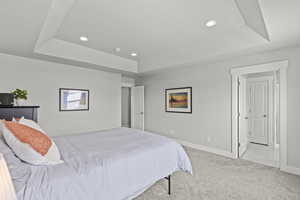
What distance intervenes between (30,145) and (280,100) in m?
3.99

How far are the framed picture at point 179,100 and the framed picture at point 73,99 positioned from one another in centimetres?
258

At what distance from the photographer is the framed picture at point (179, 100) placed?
14.2 feet

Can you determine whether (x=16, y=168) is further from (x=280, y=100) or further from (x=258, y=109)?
(x=258, y=109)

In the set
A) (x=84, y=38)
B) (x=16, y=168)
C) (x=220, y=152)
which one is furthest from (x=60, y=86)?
(x=220, y=152)

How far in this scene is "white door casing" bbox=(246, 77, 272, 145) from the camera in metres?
4.48

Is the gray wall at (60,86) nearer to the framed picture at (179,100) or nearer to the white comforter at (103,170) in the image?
the framed picture at (179,100)

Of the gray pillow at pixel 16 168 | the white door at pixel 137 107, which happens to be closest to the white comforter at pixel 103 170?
the gray pillow at pixel 16 168

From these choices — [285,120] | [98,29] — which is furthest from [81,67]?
[285,120]

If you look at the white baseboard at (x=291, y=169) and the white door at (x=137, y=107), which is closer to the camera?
the white baseboard at (x=291, y=169)

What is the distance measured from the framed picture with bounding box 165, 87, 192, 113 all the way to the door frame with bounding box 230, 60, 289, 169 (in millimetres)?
1176

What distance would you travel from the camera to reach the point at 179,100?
4.53m

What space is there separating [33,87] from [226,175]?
182 inches

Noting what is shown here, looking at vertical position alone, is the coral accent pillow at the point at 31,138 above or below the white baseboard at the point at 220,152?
above

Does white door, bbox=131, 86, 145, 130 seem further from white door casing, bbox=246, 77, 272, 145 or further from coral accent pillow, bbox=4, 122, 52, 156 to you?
coral accent pillow, bbox=4, 122, 52, 156
